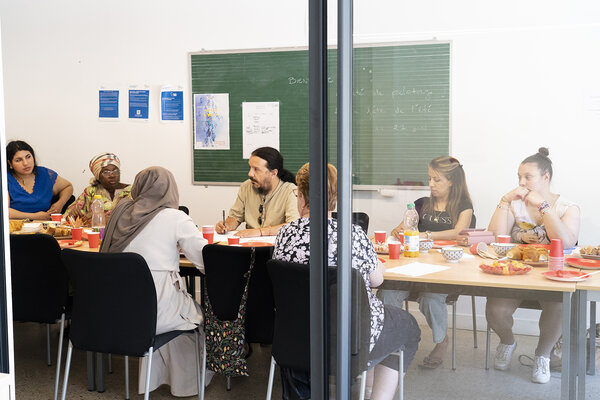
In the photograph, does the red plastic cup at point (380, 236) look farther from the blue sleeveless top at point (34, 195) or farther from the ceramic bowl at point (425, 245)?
the blue sleeveless top at point (34, 195)

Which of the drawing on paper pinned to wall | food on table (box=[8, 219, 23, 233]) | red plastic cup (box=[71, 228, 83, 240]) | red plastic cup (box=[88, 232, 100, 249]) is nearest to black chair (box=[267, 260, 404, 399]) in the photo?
red plastic cup (box=[88, 232, 100, 249])

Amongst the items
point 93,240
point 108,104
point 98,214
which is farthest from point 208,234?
point 108,104

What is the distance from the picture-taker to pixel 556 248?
173cm

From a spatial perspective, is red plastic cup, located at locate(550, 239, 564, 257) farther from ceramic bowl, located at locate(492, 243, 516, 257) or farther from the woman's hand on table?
the woman's hand on table

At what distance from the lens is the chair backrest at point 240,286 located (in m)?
2.75

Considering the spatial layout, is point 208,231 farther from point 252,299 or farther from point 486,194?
point 486,194

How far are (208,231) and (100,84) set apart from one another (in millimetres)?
2710

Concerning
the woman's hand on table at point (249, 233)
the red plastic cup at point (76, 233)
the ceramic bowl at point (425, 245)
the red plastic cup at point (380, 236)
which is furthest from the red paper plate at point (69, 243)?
the ceramic bowl at point (425, 245)

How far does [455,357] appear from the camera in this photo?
1923 mm

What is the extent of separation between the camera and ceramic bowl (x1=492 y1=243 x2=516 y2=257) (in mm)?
1786

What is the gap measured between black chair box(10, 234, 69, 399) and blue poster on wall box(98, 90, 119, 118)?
106 inches

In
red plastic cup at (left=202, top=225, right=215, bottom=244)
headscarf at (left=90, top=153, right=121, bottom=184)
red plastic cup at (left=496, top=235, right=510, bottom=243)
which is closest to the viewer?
red plastic cup at (left=496, top=235, right=510, bottom=243)

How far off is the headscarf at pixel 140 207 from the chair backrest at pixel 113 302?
1.11ft

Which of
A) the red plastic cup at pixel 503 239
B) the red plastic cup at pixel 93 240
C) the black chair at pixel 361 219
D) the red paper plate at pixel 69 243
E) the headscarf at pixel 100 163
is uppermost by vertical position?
the headscarf at pixel 100 163
